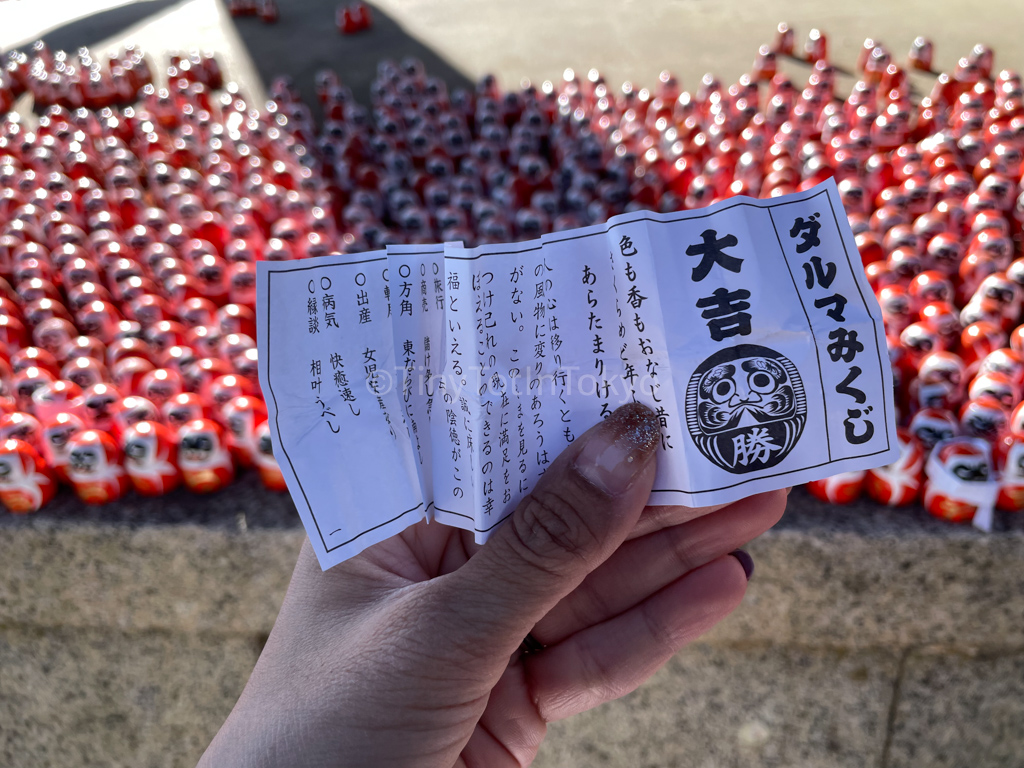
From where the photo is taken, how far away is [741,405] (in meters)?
0.63

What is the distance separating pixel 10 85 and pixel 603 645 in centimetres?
301

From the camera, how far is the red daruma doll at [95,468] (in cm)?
108

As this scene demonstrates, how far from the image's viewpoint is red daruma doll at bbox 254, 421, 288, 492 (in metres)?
1.09

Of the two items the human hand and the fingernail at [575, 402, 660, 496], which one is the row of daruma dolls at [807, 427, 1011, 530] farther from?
the fingernail at [575, 402, 660, 496]

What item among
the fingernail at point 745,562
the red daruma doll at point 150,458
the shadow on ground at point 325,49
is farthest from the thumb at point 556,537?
the shadow on ground at point 325,49

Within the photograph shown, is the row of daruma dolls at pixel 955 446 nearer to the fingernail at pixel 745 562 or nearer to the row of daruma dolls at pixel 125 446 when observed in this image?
the fingernail at pixel 745 562

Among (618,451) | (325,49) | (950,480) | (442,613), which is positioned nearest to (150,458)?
(442,613)

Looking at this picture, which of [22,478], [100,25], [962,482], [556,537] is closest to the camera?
[556,537]

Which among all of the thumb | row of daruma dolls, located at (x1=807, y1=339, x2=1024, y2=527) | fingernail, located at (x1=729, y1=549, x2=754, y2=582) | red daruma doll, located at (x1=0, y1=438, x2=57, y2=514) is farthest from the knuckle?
red daruma doll, located at (x1=0, y1=438, x2=57, y2=514)

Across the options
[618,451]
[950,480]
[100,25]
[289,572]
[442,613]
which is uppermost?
[100,25]

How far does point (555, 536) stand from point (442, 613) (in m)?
0.11

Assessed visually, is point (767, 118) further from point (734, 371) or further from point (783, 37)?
point (734, 371)

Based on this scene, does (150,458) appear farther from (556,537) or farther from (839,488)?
(839,488)

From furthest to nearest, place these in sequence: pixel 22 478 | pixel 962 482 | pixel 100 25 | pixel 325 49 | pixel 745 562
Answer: pixel 100 25 < pixel 325 49 < pixel 22 478 < pixel 962 482 < pixel 745 562
